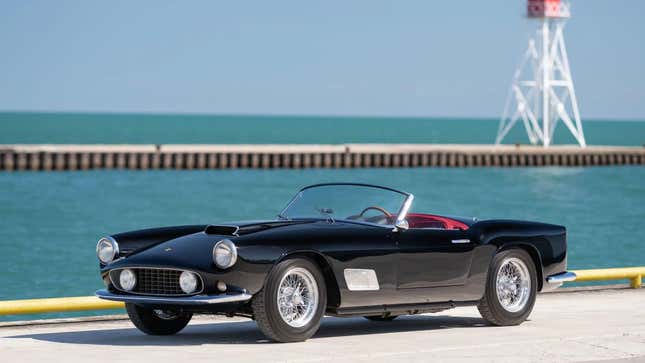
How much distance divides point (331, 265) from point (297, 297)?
369mm

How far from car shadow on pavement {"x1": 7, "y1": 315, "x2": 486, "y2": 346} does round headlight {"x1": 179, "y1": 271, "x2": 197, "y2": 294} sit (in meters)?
0.52

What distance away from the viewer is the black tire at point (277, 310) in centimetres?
925

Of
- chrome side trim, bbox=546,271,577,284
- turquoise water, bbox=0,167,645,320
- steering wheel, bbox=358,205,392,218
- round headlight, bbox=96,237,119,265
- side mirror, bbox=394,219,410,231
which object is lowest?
turquoise water, bbox=0,167,645,320

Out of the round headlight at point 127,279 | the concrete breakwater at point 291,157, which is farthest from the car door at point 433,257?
the concrete breakwater at point 291,157

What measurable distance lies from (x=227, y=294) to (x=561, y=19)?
88.8 m

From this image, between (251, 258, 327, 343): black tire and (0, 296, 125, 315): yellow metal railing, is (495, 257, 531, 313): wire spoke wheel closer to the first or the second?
(251, 258, 327, 343): black tire

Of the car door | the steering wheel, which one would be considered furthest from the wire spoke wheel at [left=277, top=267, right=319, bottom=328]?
the steering wheel

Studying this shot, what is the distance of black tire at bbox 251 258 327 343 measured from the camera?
925cm

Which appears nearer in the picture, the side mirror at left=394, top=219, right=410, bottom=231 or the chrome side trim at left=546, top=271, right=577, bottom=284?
the side mirror at left=394, top=219, right=410, bottom=231

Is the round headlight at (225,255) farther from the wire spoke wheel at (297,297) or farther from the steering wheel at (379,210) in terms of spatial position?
the steering wheel at (379,210)

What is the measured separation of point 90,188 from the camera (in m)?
66.4

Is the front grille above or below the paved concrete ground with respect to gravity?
above

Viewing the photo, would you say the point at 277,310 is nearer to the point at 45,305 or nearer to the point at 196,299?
the point at 196,299

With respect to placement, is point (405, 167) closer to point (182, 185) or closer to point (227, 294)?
point (182, 185)
